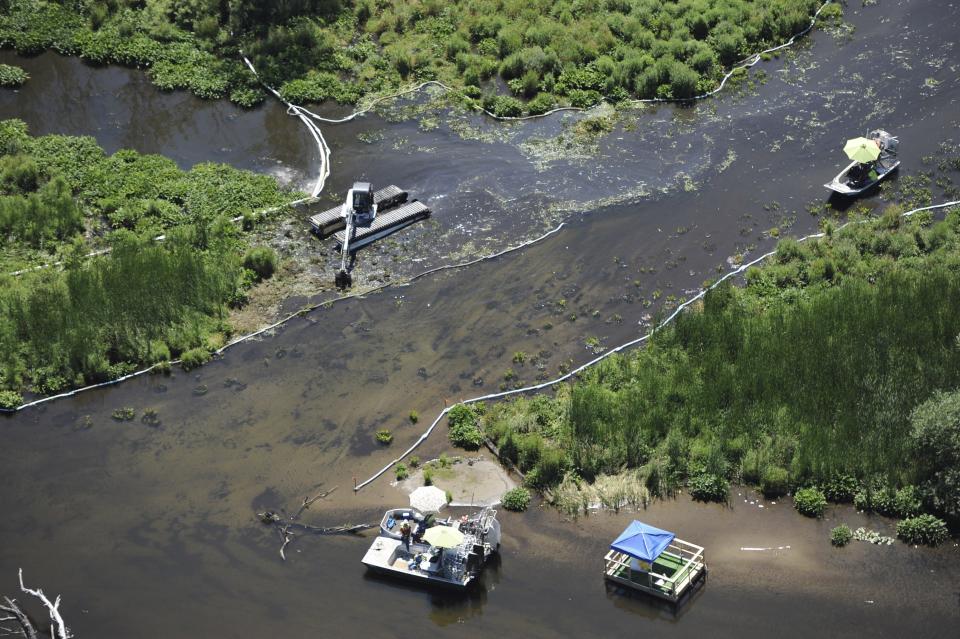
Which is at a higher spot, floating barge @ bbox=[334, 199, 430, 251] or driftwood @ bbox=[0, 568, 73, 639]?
floating barge @ bbox=[334, 199, 430, 251]

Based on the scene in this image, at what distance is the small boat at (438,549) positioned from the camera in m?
27.3

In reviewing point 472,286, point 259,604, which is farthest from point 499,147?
point 259,604

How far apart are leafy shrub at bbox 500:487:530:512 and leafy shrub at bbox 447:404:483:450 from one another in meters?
2.38

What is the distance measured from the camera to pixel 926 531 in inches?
1091

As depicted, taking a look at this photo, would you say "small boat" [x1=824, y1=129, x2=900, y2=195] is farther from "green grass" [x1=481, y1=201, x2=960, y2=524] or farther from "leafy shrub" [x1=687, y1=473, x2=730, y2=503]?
"leafy shrub" [x1=687, y1=473, x2=730, y2=503]

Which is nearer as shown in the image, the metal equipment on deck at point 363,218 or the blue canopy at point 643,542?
the blue canopy at point 643,542

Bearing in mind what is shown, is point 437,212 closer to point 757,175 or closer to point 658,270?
point 658,270

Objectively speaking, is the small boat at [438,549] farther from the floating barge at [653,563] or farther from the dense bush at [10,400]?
the dense bush at [10,400]

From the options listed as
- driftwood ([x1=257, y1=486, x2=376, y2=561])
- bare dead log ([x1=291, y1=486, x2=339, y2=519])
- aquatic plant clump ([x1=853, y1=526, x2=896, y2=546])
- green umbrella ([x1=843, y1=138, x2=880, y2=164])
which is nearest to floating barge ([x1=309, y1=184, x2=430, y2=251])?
bare dead log ([x1=291, y1=486, x2=339, y2=519])

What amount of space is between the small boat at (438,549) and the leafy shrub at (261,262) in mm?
12723

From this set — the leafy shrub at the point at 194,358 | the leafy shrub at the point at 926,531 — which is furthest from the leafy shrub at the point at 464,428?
the leafy shrub at the point at 926,531

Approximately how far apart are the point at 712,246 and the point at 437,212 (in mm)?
10216

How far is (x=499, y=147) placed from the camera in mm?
44750

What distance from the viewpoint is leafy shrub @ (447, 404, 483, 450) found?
3166 centimetres
